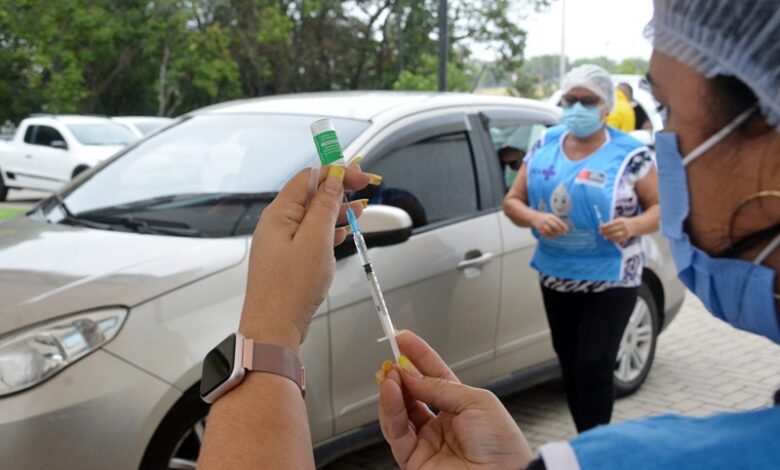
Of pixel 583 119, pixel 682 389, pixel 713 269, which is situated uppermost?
pixel 713 269

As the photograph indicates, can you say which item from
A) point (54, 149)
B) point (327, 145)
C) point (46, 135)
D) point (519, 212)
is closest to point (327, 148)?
point (327, 145)

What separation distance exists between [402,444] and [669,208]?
572 millimetres

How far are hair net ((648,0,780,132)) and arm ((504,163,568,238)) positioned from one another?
263 cm

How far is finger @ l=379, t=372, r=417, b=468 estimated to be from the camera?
1.38 m

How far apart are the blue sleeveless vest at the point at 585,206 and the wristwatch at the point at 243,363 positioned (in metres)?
2.55

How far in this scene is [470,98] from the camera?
4566mm

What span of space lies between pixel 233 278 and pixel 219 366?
6.00ft

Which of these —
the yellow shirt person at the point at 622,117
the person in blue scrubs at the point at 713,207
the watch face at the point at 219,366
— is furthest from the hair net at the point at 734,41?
the yellow shirt person at the point at 622,117

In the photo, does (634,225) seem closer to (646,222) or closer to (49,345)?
(646,222)

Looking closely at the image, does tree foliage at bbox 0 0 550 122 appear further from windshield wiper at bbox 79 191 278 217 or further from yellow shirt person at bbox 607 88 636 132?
windshield wiper at bbox 79 191 278 217

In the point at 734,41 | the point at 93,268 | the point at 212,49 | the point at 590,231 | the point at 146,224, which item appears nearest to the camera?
the point at 734,41

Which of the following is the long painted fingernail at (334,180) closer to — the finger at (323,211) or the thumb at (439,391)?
the finger at (323,211)

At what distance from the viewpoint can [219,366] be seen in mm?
1331

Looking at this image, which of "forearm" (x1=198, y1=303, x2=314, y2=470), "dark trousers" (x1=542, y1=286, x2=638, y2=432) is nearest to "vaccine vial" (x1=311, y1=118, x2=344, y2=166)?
"forearm" (x1=198, y1=303, x2=314, y2=470)
